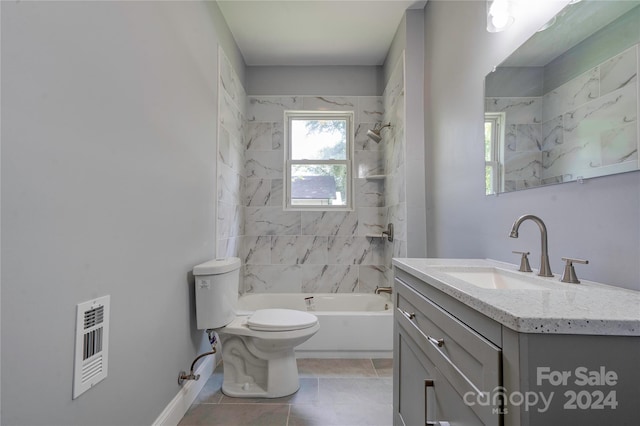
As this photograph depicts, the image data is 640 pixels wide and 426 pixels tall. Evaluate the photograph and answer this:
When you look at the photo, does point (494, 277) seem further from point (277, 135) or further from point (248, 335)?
point (277, 135)

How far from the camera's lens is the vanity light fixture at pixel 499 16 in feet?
4.47

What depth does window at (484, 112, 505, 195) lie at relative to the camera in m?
1.43

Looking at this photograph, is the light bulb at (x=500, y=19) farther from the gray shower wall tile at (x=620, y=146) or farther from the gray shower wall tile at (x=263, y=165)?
the gray shower wall tile at (x=263, y=165)

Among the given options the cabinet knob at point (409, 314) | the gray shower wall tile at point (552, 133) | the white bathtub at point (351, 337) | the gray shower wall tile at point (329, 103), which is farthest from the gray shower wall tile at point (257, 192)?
the gray shower wall tile at point (552, 133)

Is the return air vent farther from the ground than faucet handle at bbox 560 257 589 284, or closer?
closer

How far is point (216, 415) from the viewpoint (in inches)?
68.7

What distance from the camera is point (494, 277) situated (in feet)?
4.06

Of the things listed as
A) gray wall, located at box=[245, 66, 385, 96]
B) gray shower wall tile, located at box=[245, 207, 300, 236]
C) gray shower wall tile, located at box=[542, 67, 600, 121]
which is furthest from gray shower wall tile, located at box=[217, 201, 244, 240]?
gray shower wall tile, located at box=[542, 67, 600, 121]

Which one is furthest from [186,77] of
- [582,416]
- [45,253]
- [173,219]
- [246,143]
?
[582,416]

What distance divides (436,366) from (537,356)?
43 centimetres

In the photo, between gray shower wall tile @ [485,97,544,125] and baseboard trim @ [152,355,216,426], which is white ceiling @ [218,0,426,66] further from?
baseboard trim @ [152,355,216,426]

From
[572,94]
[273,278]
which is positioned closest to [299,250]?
[273,278]

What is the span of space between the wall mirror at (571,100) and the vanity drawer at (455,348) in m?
0.66

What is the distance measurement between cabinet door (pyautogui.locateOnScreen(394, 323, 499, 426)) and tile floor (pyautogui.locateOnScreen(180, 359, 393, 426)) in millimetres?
467
